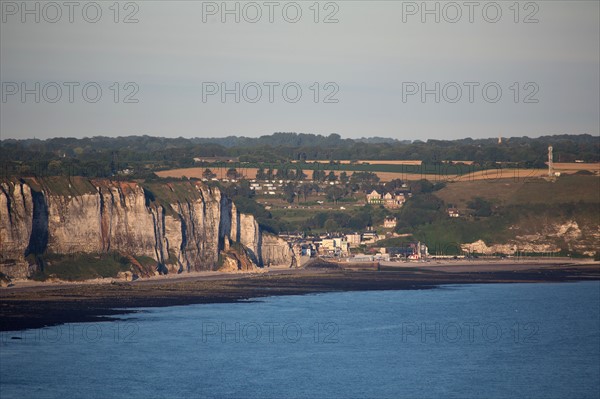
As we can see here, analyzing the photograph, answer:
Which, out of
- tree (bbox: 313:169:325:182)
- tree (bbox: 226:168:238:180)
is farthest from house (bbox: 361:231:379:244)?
tree (bbox: 313:169:325:182)

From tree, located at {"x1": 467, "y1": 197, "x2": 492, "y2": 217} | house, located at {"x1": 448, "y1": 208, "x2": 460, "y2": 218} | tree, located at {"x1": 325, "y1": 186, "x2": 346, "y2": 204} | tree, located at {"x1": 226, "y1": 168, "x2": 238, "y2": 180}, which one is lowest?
house, located at {"x1": 448, "y1": 208, "x2": 460, "y2": 218}

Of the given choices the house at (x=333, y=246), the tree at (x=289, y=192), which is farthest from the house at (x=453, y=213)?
the tree at (x=289, y=192)

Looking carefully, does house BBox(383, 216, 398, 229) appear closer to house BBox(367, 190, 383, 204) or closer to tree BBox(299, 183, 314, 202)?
house BBox(367, 190, 383, 204)

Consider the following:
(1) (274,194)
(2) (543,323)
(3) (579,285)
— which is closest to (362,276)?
(3) (579,285)

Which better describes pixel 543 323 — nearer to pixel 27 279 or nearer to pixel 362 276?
pixel 362 276

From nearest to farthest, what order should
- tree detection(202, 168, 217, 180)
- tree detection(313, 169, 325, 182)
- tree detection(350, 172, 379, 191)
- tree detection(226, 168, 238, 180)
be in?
1. tree detection(202, 168, 217, 180)
2. tree detection(226, 168, 238, 180)
3. tree detection(350, 172, 379, 191)
4. tree detection(313, 169, 325, 182)

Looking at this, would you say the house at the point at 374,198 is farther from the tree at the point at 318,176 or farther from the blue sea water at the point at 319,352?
the blue sea water at the point at 319,352
